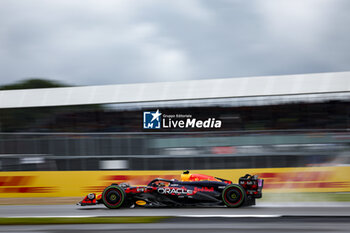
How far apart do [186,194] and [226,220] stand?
2.05 metres

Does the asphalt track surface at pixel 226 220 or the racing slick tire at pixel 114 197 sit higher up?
the racing slick tire at pixel 114 197

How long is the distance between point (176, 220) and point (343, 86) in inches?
385

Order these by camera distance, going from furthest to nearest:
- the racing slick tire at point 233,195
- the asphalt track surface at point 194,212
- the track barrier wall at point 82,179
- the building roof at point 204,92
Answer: the building roof at point 204,92 < the track barrier wall at point 82,179 < the racing slick tire at point 233,195 < the asphalt track surface at point 194,212

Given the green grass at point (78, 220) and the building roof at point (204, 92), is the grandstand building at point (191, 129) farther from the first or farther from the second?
the green grass at point (78, 220)

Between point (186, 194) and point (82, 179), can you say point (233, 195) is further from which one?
point (82, 179)

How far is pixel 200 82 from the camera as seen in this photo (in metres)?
16.0

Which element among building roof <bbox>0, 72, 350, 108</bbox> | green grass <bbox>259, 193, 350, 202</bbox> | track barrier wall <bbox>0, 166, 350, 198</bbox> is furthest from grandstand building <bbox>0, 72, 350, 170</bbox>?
green grass <bbox>259, 193, 350, 202</bbox>

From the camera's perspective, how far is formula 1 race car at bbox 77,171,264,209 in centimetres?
878

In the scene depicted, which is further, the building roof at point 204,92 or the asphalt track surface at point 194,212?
the building roof at point 204,92

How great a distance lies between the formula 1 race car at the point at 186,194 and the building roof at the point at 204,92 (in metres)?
6.40

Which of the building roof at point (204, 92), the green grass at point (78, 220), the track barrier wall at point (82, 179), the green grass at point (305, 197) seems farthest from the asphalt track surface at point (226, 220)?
the building roof at point (204, 92)

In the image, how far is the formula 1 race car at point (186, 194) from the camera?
8781mm

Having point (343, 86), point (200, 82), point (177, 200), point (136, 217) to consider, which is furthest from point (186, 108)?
point (136, 217)

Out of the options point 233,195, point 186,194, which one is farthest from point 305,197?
point 186,194
